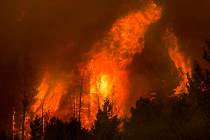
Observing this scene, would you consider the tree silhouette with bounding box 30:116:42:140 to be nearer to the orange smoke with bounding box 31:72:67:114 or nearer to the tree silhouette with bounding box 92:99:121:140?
the tree silhouette with bounding box 92:99:121:140

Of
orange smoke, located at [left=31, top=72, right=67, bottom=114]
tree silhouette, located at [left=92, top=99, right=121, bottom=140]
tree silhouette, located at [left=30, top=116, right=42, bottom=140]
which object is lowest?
tree silhouette, located at [left=92, top=99, right=121, bottom=140]

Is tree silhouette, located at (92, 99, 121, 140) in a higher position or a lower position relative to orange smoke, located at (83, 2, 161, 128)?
lower

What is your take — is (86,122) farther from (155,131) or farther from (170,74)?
(155,131)

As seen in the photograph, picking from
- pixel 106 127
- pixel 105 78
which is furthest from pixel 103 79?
pixel 106 127

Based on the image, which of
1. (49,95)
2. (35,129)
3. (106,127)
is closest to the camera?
(106,127)

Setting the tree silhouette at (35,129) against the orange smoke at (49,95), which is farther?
the orange smoke at (49,95)

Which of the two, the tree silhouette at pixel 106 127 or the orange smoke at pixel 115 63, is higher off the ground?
the orange smoke at pixel 115 63

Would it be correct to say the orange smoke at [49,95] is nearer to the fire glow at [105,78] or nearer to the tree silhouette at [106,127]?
the fire glow at [105,78]

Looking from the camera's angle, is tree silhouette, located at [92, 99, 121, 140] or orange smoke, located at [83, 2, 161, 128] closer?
tree silhouette, located at [92, 99, 121, 140]

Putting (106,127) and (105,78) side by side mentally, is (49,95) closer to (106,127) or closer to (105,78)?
(105,78)

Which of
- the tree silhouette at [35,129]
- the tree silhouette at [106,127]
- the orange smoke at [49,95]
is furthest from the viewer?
the orange smoke at [49,95]

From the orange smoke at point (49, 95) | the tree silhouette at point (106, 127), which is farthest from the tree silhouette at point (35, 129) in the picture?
the orange smoke at point (49, 95)

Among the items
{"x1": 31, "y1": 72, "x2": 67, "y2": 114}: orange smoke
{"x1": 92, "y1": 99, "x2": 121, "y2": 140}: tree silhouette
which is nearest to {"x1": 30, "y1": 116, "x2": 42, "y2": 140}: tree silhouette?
{"x1": 92, "y1": 99, "x2": 121, "y2": 140}: tree silhouette

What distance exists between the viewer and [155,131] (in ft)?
164
